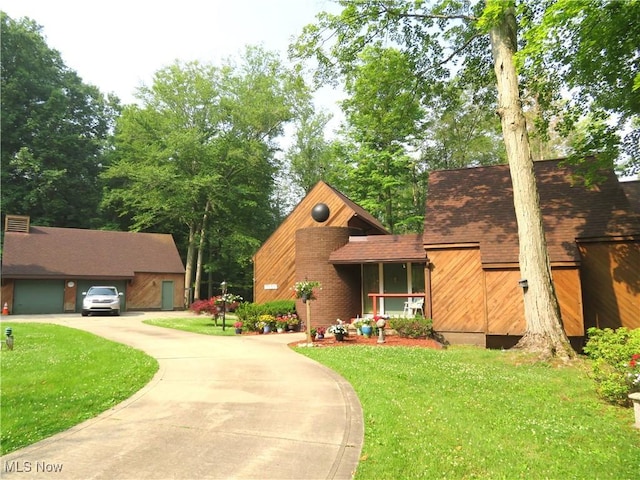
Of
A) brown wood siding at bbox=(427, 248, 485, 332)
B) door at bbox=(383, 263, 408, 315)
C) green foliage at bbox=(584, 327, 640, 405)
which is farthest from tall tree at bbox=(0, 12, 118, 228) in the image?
Answer: green foliage at bbox=(584, 327, 640, 405)

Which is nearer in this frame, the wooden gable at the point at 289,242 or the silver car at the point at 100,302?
the wooden gable at the point at 289,242

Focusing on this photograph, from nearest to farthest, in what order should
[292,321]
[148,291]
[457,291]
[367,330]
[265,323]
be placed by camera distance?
[457,291]
[367,330]
[265,323]
[292,321]
[148,291]

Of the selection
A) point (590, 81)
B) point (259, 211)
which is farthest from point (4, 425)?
point (259, 211)

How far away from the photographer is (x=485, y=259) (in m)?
13.4

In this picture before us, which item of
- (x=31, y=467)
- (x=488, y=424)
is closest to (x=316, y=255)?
(x=488, y=424)

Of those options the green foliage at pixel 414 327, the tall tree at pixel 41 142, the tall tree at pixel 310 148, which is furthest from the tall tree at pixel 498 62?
the tall tree at pixel 41 142

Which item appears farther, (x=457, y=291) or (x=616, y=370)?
(x=457, y=291)

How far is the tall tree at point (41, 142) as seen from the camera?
37469mm

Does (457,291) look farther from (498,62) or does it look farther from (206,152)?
(206,152)

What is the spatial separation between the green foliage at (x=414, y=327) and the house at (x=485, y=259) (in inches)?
17.5

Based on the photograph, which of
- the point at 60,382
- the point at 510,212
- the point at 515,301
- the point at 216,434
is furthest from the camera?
the point at 510,212

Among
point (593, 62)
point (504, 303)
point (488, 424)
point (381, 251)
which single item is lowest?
point (488, 424)

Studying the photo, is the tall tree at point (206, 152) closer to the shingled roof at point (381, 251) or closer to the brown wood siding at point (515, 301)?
the shingled roof at point (381, 251)

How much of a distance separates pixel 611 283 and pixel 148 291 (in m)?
28.8
